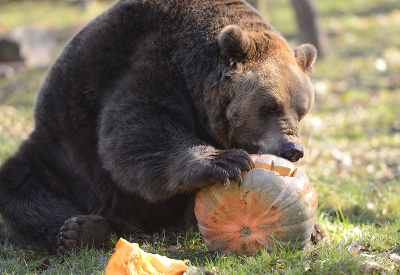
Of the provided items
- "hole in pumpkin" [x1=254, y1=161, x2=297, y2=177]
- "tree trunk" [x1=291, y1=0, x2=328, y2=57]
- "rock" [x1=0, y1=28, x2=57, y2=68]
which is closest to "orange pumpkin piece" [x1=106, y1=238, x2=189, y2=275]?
"hole in pumpkin" [x1=254, y1=161, x2=297, y2=177]

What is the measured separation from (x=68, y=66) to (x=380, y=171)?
181 inches

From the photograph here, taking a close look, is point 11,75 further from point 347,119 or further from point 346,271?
point 346,271

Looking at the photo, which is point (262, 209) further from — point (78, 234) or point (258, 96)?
point (78, 234)

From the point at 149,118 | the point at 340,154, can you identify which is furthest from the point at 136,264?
the point at 340,154

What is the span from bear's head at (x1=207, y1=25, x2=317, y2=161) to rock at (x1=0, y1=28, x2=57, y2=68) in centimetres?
1122

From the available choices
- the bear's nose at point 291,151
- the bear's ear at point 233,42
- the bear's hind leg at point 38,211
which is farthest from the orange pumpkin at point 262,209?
the bear's hind leg at point 38,211

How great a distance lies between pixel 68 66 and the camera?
4.74 meters

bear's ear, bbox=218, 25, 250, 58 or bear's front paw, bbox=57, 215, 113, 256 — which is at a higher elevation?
bear's ear, bbox=218, 25, 250, 58

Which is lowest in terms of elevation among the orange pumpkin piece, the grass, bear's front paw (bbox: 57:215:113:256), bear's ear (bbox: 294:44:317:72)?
the grass

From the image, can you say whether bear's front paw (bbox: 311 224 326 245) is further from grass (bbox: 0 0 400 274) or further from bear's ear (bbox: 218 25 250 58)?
bear's ear (bbox: 218 25 250 58)

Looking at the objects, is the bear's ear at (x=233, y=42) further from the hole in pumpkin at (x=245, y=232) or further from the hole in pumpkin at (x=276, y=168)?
the hole in pumpkin at (x=245, y=232)

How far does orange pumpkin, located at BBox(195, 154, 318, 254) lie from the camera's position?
11.3 feet

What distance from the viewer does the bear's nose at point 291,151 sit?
3826mm

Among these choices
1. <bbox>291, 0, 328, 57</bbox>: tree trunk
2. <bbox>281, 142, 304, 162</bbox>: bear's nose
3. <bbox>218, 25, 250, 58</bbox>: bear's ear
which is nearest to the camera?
<bbox>281, 142, 304, 162</bbox>: bear's nose
